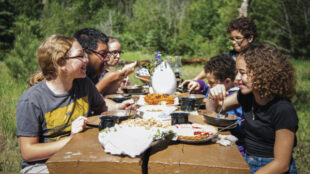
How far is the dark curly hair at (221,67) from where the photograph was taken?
3.00m

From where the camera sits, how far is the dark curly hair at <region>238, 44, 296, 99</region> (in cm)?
184

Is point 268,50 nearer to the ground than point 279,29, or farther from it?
nearer to the ground

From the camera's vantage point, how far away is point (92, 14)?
35.2m

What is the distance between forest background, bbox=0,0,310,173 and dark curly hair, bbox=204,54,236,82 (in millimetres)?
666

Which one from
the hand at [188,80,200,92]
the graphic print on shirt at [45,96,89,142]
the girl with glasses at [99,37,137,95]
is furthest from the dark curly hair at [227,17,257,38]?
the graphic print on shirt at [45,96,89,142]

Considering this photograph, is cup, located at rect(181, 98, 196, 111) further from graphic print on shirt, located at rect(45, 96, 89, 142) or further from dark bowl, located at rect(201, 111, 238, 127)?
graphic print on shirt, located at rect(45, 96, 89, 142)

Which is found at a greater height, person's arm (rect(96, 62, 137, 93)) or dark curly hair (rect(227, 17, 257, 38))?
dark curly hair (rect(227, 17, 257, 38))

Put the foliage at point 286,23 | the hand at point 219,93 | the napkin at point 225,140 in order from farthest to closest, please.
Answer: the foliage at point 286,23 < the hand at point 219,93 < the napkin at point 225,140

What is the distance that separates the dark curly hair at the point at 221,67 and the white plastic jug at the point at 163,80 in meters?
0.55

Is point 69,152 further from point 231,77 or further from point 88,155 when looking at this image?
point 231,77

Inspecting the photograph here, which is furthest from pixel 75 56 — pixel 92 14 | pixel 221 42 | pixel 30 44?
pixel 92 14

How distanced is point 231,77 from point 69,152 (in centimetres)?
231

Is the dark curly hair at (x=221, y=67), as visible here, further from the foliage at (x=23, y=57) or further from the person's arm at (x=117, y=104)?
the foliage at (x=23, y=57)

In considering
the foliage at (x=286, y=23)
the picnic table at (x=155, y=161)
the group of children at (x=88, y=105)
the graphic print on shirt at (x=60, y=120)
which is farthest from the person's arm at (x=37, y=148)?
the foliage at (x=286, y=23)
